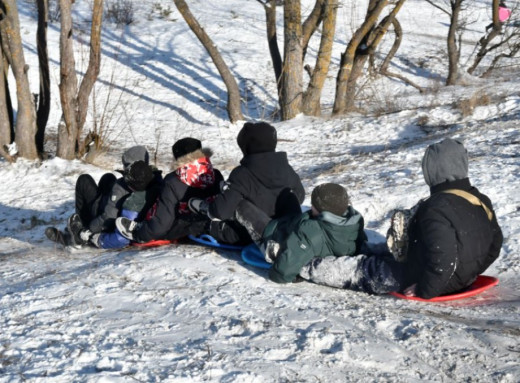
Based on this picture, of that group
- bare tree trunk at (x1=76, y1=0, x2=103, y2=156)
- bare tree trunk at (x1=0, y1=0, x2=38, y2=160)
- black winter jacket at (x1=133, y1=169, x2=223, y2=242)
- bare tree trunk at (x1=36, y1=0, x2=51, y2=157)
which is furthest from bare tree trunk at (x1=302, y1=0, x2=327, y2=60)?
black winter jacket at (x1=133, y1=169, x2=223, y2=242)

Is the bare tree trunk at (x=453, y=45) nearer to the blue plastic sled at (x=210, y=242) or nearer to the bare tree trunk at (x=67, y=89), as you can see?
the bare tree trunk at (x=67, y=89)

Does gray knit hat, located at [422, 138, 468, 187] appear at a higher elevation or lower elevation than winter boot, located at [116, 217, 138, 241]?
higher

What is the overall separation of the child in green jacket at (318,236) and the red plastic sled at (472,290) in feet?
1.66

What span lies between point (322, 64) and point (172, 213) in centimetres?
702

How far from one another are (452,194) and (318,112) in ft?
26.4

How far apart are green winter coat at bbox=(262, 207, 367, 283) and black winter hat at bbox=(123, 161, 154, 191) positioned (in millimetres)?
1594

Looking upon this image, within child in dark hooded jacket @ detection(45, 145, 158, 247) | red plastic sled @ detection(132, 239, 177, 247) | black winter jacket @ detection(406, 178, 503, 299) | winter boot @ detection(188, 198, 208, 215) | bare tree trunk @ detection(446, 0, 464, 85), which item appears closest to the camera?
black winter jacket @ detection(406, 178, 503, 299)

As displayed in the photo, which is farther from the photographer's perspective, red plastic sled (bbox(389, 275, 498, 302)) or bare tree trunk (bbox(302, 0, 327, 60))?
bare tree trunk (bbox(302, 0, 327, 60))

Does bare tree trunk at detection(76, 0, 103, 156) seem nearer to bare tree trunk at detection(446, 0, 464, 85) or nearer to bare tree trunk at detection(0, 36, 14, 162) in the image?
bare tree trunk at detection(0, 36, 14, 162)

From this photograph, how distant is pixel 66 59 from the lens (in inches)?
357

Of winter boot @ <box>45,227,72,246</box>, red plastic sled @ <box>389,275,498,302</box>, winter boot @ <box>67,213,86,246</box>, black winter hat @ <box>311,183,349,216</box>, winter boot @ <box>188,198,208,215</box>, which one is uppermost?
black winter hat @ <box>311,183,349,216</box>

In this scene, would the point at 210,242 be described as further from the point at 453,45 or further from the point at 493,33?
the point at 493,33

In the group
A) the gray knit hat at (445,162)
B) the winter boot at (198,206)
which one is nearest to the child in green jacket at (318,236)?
the gray knit hat at (445,162)

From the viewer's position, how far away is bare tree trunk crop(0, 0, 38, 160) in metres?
9.16
